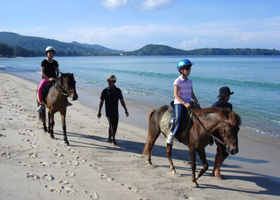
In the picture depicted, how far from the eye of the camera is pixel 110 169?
5949 mm

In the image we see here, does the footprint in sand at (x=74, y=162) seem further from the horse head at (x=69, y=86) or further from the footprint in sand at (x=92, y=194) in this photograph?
the horse head at (x=69, y=86)

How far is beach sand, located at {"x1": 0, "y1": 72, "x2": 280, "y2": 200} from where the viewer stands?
190 inches

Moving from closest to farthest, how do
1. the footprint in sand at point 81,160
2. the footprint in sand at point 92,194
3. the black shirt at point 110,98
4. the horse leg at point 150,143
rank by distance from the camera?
the footprint in sand at point 92,194
the footprint in sand at point 81,160
the horse leg at point 150,143
the black shirt at point 110,98

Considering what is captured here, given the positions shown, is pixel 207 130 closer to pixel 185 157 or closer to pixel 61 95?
pixel 185 157

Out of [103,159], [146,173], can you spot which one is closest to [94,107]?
[103,159]

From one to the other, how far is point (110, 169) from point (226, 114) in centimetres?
290

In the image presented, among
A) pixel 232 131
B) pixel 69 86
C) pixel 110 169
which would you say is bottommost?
pixel 110 169

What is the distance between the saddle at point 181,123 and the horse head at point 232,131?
0.92 meters

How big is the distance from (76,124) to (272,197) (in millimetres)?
7391

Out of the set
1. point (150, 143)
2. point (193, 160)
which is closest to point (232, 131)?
point (193, 160)

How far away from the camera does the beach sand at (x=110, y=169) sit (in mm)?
4820

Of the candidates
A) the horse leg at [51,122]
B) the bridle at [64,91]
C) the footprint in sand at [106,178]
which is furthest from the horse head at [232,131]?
the horse leg at [51,122]

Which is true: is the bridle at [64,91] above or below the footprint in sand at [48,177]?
above

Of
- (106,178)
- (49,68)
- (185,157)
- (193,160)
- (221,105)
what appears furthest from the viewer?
(49,68)
